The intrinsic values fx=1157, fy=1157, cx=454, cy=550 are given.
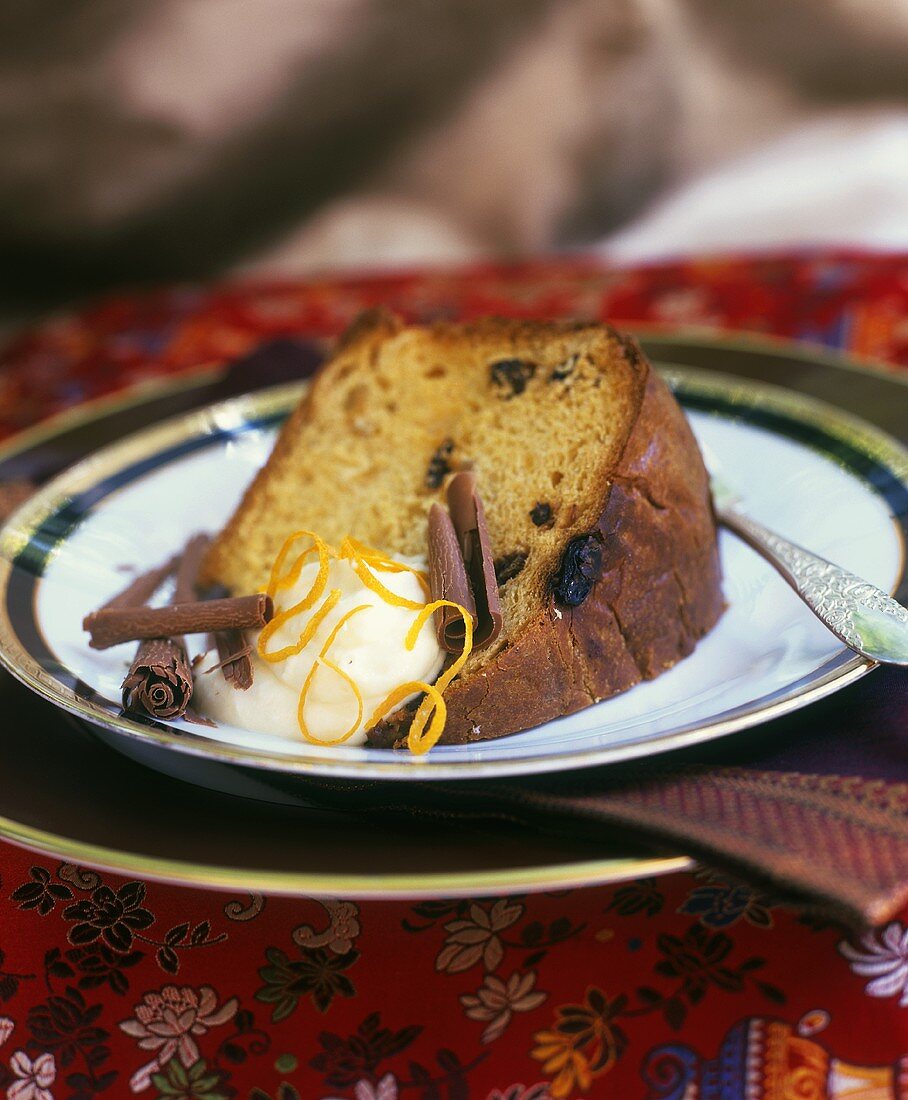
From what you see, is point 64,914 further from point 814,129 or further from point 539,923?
point 814,129

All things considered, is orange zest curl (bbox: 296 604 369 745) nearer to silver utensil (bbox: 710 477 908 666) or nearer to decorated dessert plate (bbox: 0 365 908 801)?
decorated dessert plate (bbox: 0 365 908 801)

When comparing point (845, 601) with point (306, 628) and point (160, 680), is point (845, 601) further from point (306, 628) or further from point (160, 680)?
point (160, 680)

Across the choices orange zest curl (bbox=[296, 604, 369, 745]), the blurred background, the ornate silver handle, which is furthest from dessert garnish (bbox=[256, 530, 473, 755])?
the blurred background

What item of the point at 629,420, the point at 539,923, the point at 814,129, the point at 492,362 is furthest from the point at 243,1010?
the point at 814,129

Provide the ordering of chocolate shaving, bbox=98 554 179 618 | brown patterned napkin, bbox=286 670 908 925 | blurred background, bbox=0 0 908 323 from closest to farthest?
brown patterned napkin, bbox=286 670 908 925 < chocolate shaving, bbox=98 554 179 618 < blurred background, bbox=0 0 908 323

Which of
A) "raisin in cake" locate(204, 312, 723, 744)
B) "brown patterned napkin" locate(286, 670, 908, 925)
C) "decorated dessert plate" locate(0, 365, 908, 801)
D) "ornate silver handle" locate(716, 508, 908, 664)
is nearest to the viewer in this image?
"brown patterned napkin" locate(286, 670, 908, 925)

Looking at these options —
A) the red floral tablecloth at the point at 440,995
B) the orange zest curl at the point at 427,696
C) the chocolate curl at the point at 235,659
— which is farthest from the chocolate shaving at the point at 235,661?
the red floral tablecloth at the point at 440,995
